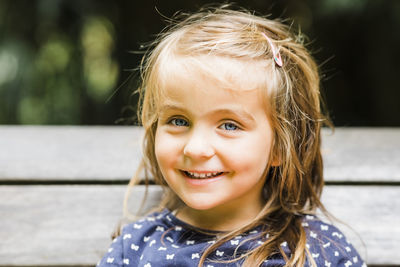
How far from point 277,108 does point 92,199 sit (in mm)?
598

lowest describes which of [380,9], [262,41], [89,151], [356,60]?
[356,60]

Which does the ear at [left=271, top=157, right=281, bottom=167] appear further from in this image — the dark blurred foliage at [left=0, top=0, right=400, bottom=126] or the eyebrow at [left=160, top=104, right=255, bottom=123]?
the dark blurred foliage at [left=0, top=0, right=400, bottom=126]

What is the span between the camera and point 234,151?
3.46 ft

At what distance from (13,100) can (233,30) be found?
203 cm

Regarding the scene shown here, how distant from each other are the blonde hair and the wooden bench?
A: 0.50 feet

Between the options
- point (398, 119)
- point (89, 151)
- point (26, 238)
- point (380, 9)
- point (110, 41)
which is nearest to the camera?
point (26, 238)

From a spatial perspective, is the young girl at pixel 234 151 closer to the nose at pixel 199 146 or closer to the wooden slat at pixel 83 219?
the nose at pixel 199 146

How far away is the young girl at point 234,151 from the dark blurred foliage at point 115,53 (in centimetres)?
152

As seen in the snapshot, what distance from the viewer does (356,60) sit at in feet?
11.3

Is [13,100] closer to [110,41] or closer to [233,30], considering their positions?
[110,41]

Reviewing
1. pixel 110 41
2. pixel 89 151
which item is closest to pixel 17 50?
pixel 110 41

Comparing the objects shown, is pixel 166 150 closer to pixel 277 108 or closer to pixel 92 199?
pixel 277 108

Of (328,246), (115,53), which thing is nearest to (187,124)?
(328,246)

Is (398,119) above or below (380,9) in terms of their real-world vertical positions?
below
